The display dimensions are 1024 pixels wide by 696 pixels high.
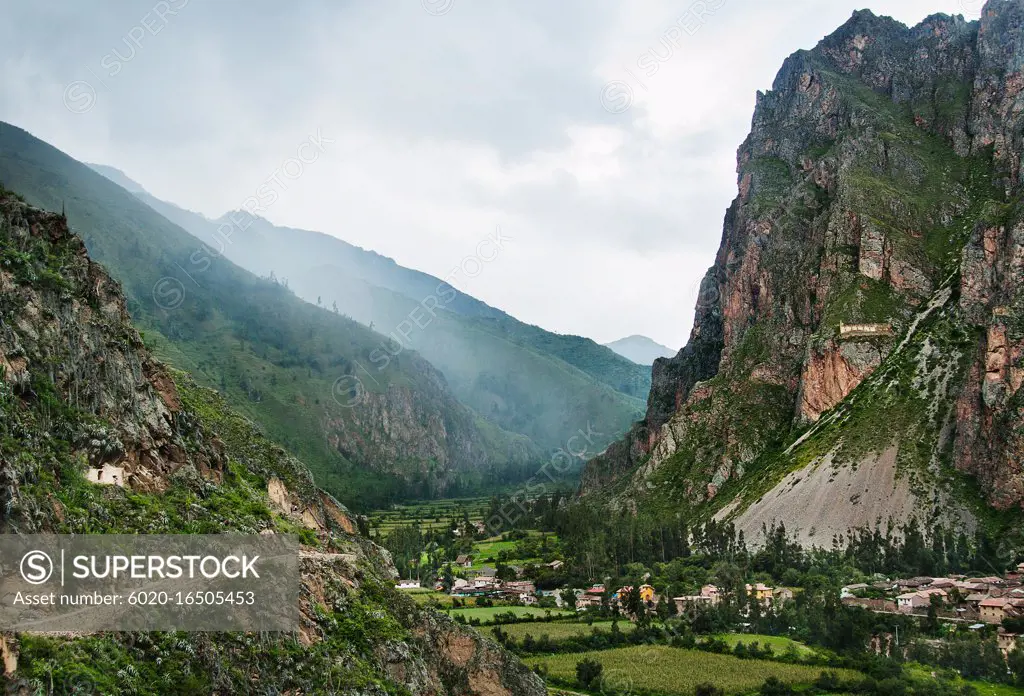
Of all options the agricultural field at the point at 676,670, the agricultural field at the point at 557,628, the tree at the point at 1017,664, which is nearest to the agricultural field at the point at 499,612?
the agricultural field at the point at 557,628

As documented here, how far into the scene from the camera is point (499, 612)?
374 ft

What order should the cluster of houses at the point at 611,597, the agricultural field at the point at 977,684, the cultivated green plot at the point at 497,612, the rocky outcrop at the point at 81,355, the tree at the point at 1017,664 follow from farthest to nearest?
1. the cluster of houses at the point at 611,597
2. the cultivated green plot at the point at 497,612
3. the tree at the point at 1017,664
4. the agricultural field at the point at 977,684
5. the rocky outcrop at the point at 81,355

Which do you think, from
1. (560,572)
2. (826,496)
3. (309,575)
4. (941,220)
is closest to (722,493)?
(826,496)

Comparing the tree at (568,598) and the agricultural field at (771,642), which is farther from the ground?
the tree at (568,598)

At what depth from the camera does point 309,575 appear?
4072 cm

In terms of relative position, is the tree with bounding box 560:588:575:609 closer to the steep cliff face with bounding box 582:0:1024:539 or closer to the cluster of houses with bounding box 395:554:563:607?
the cluster of houses with bounding box 395:554:563:607

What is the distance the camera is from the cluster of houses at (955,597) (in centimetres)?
9106

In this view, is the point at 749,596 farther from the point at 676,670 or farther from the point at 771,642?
the point at 676,670

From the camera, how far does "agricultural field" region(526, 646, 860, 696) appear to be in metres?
80.3

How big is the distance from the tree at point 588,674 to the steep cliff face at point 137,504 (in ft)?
94.4

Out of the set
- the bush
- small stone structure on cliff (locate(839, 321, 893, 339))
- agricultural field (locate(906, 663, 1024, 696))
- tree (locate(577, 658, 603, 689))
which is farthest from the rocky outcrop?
small stone structure on cliff (locate(839, 321, 893, 339))

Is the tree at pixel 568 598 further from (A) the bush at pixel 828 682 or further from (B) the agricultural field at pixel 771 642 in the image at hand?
(A) the bush at pixel 828 682

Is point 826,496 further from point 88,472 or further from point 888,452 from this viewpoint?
point 88,472

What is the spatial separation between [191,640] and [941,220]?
20041cm
